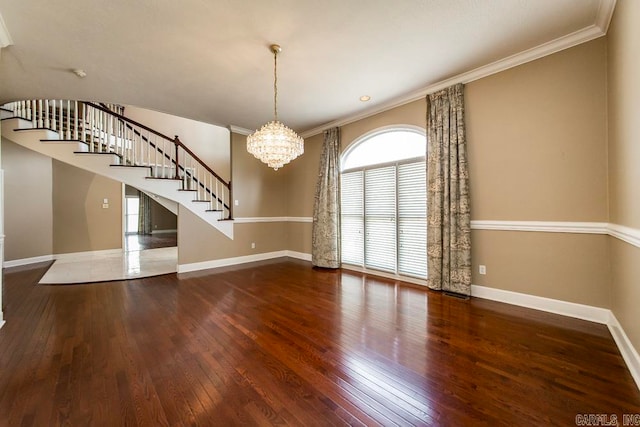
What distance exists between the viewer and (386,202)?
4.45 m

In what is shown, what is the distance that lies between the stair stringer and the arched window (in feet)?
11.4

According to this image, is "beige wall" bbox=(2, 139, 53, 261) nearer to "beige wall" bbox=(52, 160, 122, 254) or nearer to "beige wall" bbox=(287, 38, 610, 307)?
"beige wall" bbox=(52, 160, 122, 254)

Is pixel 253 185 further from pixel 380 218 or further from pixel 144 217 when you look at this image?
pixel 144 217

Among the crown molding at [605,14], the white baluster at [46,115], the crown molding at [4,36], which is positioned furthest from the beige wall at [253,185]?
the crown molding at [605,14]

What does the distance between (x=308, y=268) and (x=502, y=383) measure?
3.83 meters

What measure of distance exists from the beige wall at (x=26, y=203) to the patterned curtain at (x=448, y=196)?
8.24 meters

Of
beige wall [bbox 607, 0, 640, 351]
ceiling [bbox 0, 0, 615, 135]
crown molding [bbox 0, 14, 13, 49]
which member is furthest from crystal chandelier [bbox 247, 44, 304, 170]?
beige wall [bbox 607, 0, 640, 351]

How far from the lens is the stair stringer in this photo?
4.64m

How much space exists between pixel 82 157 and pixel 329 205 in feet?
15.5

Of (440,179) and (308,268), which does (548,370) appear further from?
(308,268)

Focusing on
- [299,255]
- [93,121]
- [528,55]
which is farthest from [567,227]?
[93,121]

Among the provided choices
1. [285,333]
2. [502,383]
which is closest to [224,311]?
[285,333]

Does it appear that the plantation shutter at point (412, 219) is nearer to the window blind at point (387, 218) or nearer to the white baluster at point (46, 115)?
the window blind at point (387, 218)

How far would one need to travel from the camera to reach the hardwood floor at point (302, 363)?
4.87ft
